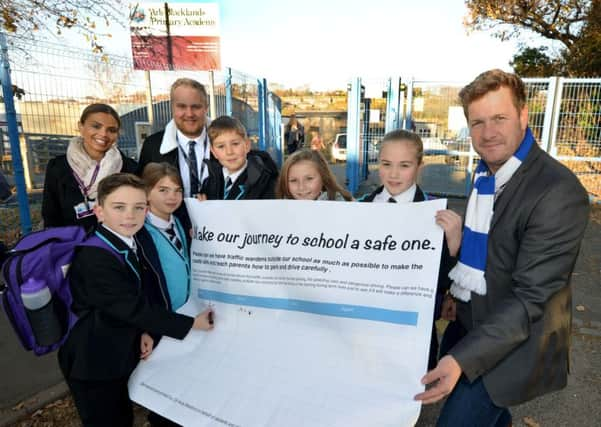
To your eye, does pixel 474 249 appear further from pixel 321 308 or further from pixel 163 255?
pixel 163 255

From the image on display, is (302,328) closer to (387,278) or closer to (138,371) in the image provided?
(387,278)

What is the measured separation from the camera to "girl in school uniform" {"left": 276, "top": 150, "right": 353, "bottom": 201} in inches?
103

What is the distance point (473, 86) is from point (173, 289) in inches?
67.9

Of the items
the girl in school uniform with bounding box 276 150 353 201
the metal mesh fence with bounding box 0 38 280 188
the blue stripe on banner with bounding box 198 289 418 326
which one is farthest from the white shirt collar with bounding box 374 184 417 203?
the metal mesh fence with bounding box 0 38 280 188

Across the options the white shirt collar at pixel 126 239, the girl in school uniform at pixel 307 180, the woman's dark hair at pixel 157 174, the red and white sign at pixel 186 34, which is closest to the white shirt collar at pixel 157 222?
the woman's dark hair at pixel 157 174

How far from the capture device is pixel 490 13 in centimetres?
1434

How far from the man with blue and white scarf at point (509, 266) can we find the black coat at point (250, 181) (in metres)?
1.41

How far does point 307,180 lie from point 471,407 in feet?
4.98

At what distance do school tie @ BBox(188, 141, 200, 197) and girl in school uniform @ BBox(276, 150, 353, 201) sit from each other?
64 cm

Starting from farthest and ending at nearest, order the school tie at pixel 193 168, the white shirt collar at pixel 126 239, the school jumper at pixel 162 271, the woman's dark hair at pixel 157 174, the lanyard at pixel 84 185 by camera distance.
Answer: the school tie at pixel 193 168, the lanyard at pixel 84 185, the woman's dark hair at pixel 157 174, the school jumper at pixel 162 271, the white shirt collar at pixel 126 239

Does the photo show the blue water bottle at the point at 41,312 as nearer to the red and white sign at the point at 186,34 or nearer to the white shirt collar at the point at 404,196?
the white shirt collar at the point at 404,196

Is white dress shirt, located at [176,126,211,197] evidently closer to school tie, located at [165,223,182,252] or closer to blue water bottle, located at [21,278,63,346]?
school tie, located at [165,223,182,252]

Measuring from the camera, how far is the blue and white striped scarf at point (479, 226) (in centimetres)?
167

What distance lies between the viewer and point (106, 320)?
6.26 feet
